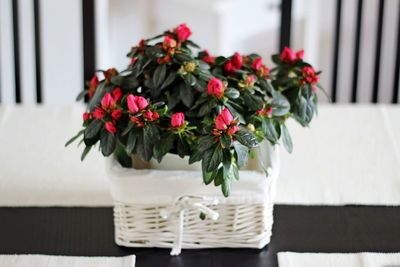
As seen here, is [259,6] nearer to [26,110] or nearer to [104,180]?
[26,110]

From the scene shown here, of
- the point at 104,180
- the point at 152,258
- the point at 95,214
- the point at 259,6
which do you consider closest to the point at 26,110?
the point at 104,180

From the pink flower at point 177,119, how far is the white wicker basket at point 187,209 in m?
0.09

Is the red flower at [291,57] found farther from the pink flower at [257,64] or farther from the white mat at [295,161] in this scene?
the white mat at [295,161]

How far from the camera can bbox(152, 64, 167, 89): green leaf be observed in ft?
3.82

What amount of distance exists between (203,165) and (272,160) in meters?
0.17

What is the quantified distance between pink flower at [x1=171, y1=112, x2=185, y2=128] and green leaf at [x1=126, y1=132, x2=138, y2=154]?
0.18 ft

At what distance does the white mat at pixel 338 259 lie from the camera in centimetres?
115

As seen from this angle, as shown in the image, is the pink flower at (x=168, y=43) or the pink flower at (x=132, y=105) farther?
the pink flower at (x=168, y=43)

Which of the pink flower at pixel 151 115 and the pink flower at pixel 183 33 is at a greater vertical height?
the pink flower at pixel 183 33

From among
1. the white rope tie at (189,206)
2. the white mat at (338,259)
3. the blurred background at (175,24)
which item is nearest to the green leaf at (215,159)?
the white rope tie at (189,206)

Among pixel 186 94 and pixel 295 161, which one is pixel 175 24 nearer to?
pixel 295 161

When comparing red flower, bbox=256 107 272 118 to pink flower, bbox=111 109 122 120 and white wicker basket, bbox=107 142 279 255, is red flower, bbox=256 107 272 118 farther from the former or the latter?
pink flower, bbox=111 109 122 120

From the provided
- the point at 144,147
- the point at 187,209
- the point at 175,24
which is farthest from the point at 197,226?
the point at 175,24

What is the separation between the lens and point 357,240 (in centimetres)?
123
